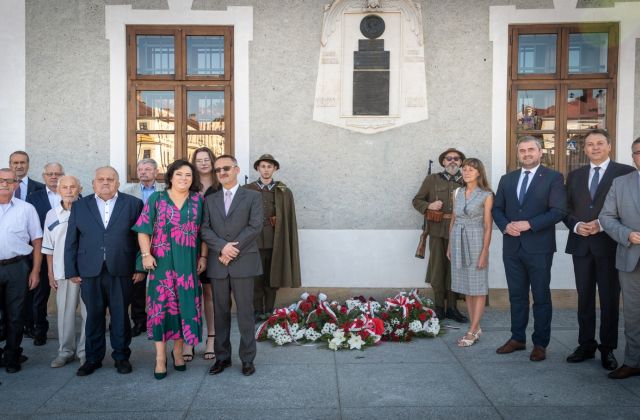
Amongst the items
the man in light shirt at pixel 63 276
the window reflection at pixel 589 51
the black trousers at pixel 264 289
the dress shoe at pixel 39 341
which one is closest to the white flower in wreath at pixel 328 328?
the black trousers at pixel 264 289

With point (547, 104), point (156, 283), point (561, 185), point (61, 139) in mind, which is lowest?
point (156, 283)

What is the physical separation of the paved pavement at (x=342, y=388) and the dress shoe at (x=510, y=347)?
0.05m

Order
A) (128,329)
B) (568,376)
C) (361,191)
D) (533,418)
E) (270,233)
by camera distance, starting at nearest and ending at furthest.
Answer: (533,418), (568,376), (128,329), (270,233), (361,191)

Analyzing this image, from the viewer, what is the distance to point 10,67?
21.1 ft

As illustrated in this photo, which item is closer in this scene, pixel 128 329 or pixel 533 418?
pixel 533 418

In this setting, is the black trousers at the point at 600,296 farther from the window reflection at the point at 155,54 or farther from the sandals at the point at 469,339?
the window reflection at the point at 155,54

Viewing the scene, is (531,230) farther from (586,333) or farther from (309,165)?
(309,165)

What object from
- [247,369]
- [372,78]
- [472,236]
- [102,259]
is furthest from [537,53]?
[102,259]

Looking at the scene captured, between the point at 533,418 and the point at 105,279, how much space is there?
3353 millimetres

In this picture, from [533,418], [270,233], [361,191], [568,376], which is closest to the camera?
[533,418]

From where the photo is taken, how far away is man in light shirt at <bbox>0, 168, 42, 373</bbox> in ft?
14.8

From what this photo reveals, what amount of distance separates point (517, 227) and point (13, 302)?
4269mm

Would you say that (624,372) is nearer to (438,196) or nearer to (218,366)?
(438,196)

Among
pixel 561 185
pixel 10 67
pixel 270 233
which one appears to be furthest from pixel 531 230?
pixel 10 67
